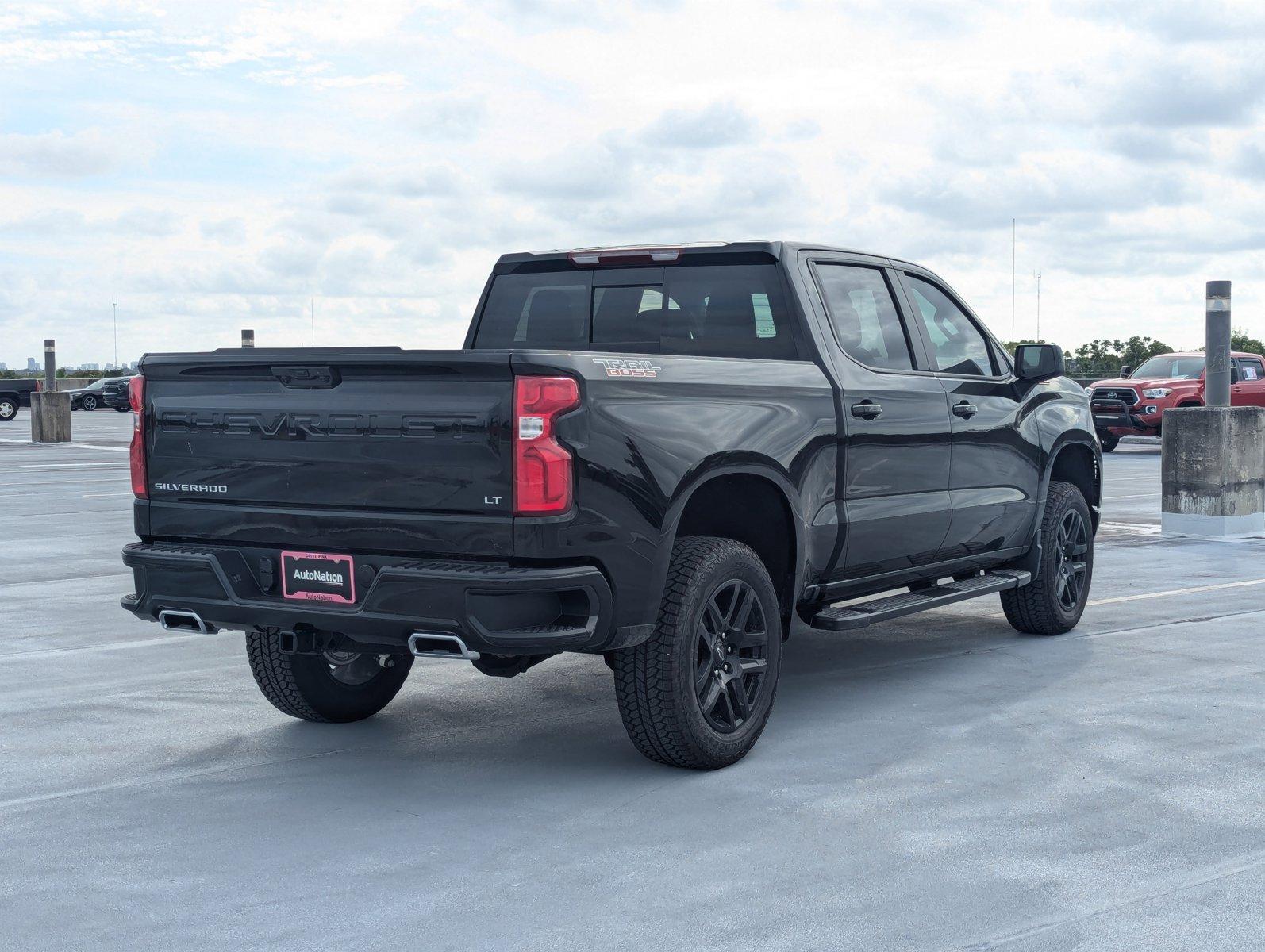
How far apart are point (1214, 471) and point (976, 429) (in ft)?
23.4

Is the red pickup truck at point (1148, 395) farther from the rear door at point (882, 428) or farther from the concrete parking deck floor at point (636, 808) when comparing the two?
the rear door at point (882, 428)

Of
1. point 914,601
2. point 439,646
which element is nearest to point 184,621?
point 439,646

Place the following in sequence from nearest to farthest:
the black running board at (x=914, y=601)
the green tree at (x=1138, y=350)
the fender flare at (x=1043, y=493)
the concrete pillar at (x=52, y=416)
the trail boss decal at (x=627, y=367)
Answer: the trail boss decal at (x=627, y=367), the black running board at (x=914, y=601), the fender flare at (x=1043, y=493), the concrete pillar at (x=52, y=416), the green tree at (x=1138, y=350)

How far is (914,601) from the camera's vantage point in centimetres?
698

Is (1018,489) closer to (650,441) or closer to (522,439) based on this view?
(650,441)

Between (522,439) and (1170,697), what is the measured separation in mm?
3538

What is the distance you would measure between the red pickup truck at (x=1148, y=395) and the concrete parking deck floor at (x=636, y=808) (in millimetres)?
19283

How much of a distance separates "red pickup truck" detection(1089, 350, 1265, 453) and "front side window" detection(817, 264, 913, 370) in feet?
67.5

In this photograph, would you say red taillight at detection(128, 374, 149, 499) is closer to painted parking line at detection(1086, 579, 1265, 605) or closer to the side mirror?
the side mirror

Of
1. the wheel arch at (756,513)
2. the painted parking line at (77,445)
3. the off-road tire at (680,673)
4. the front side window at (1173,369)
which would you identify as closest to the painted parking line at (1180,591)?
the wheel arch at (756,513)

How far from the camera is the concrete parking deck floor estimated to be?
405 cm

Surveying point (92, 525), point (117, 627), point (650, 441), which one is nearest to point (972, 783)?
point (650, 441)

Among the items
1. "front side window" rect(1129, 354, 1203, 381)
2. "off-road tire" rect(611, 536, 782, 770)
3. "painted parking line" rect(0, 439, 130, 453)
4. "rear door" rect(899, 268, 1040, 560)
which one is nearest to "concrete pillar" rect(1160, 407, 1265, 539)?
"rear door" rect(899, 268, 1040, 560)

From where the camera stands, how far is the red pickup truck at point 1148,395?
26594 mm
